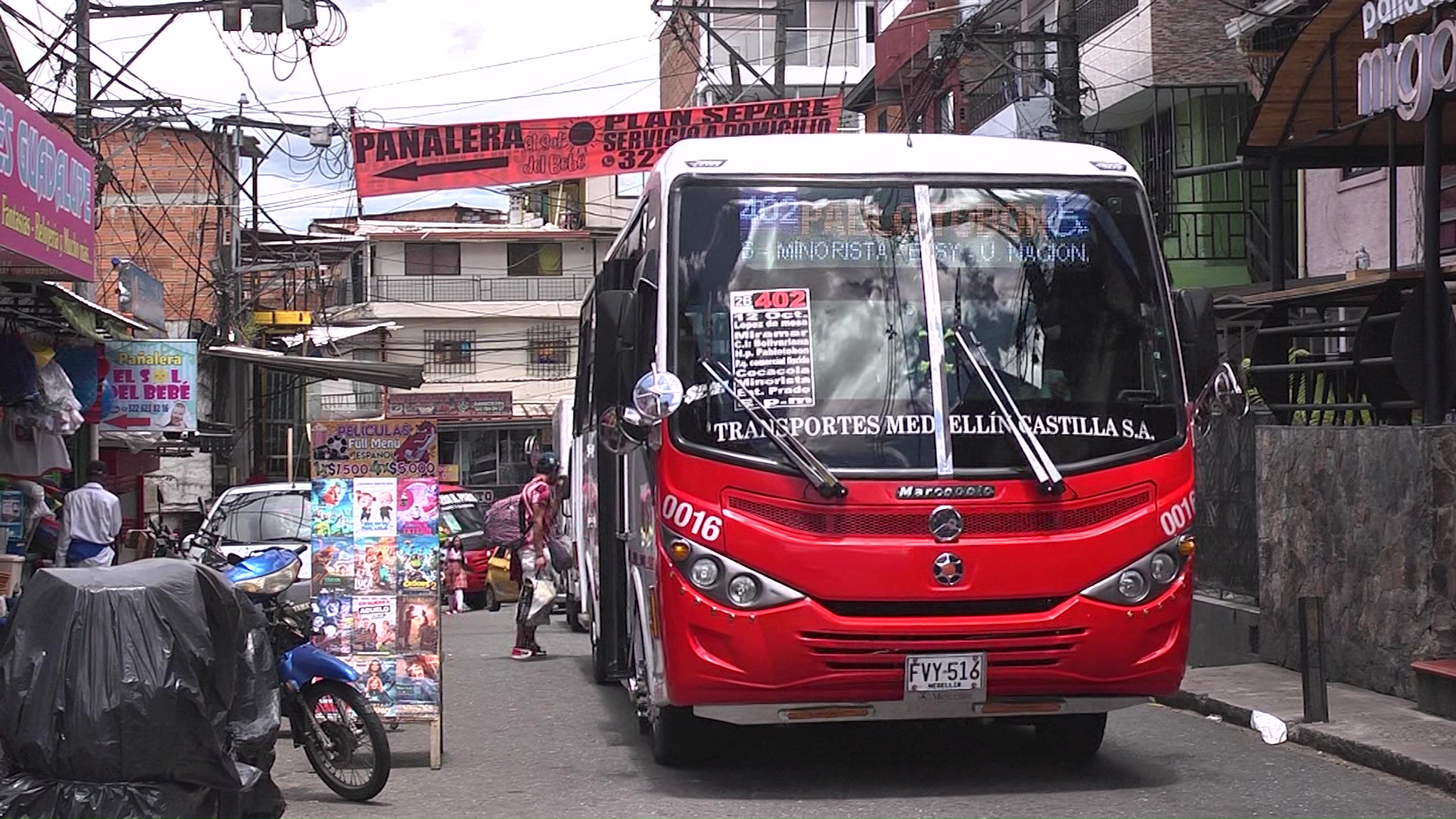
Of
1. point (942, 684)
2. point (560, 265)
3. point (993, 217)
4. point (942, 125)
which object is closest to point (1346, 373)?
point (993, 217)

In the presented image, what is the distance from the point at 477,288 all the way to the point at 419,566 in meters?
48.3

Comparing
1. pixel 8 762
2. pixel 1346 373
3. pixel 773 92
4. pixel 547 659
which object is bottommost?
pixel 547 659

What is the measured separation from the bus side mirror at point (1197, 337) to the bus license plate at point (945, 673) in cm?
178

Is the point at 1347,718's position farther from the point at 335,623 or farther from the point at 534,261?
the point at 534,261

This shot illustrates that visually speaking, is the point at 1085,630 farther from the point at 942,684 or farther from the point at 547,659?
the point at 547,659

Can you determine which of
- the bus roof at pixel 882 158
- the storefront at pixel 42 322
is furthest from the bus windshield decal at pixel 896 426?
the storefront at pixel 42 322

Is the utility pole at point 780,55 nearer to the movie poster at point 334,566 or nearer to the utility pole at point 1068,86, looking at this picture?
the utility pole at point 1068,86

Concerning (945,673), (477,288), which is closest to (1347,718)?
(945,673)

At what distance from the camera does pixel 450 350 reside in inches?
2232

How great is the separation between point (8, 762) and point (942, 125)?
27494 mm

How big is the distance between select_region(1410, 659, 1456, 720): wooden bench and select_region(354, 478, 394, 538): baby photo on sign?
580 centimetres

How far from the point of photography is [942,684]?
303 inches

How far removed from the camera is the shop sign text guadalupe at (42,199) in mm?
10477

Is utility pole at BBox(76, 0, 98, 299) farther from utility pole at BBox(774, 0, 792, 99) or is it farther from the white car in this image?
utility pole at BBox(774, 0, 792, 99)
